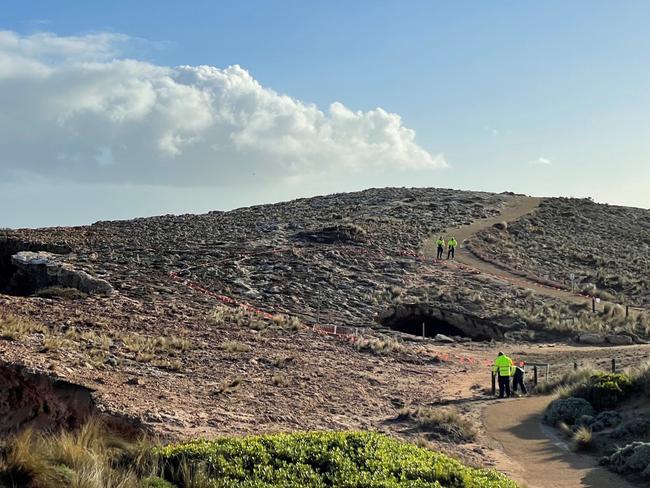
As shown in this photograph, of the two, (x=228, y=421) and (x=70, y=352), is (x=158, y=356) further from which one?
(x=228, y=421)

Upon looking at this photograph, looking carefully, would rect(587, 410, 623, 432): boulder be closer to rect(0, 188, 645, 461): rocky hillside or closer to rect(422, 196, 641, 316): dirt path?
rect(0, 188, 645, 461): rocky hillside

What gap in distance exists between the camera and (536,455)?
44.2 ft

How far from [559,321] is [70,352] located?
74.4ft

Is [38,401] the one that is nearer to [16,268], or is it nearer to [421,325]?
[16,268]

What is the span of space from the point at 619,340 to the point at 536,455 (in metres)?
16.3

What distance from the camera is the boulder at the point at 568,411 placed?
15.3 meters

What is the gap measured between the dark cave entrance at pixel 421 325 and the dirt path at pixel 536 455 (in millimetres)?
13412

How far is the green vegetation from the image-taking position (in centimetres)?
724

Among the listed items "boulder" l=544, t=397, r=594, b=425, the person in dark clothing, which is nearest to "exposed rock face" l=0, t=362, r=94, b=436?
"boulder" l=544, t=397, r=594, b=425

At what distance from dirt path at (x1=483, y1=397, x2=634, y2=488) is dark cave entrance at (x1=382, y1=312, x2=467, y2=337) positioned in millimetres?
13412

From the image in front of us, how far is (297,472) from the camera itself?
8336 mm

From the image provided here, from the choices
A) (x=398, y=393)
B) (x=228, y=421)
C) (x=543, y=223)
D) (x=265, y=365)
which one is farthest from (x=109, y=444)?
(x=543, y=223)

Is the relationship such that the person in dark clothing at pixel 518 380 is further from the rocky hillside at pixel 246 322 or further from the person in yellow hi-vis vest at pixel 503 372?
the rocky hillside at pixel 246 322

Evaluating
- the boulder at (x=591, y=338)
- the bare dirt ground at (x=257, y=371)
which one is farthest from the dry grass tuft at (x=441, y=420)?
the boulder at (x=591, y=338)
